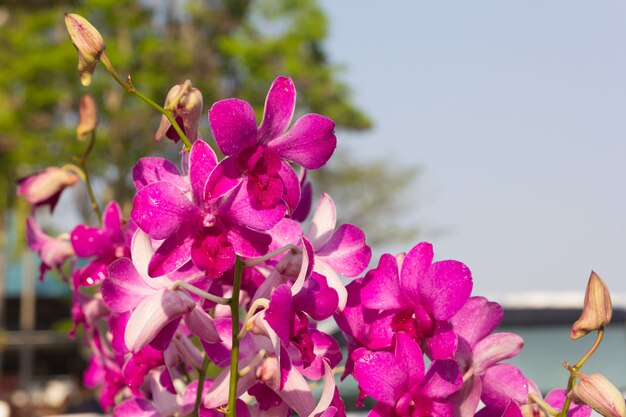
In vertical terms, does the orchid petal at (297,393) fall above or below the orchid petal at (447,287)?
below

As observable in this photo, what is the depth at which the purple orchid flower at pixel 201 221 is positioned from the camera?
0.93 meters

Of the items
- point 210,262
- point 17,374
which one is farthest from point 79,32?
point 17,374

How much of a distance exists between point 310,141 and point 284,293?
164mm

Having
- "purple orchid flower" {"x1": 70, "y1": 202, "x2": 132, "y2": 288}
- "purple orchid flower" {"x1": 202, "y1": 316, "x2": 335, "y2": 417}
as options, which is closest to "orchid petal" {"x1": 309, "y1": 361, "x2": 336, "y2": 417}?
"purple orchid flower" {"x1": 202, "y1": 316, "x2": 335, "y2": 417}

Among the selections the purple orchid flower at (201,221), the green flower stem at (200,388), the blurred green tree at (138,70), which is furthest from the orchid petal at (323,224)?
the blurred green tree at (138,70)

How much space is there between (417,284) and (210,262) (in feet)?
0.73

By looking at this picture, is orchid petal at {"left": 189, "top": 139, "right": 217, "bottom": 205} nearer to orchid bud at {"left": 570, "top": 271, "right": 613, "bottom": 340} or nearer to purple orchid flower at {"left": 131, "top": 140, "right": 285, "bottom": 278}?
purple orchid flower at {"left": 131, "top": 140, "right": 285, "bottom": 278}

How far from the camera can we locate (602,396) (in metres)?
0.91

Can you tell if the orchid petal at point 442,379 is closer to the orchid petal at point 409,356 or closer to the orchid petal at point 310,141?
the orchid petal at point 409,356

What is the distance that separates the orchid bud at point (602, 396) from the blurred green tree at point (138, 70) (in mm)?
15826

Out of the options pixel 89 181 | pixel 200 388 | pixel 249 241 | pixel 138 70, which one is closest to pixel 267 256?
pixel 249 241

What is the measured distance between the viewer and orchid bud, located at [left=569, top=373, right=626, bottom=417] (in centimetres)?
91

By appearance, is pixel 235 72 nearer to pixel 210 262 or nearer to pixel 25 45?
pixel 25 45

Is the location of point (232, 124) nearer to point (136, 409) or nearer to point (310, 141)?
point (310, 141)
